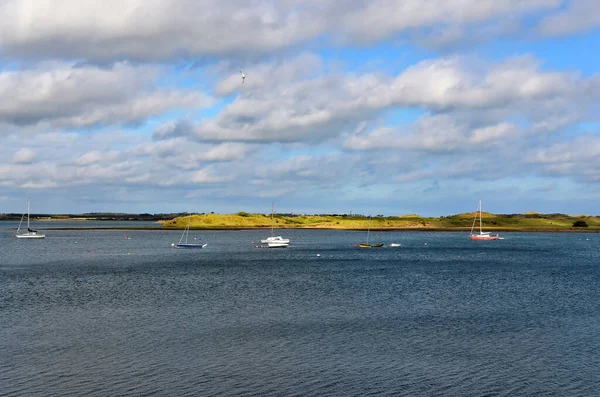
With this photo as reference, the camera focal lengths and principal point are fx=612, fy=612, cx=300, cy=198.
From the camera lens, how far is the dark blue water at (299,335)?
31.6 metres

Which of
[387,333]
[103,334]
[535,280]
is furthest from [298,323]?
[535,280]

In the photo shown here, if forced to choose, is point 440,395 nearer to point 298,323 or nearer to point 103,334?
point 298,323

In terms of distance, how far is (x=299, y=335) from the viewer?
1706 inches

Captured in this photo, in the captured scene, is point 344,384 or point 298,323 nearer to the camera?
point 344,384

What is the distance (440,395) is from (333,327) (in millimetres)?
→ 17419

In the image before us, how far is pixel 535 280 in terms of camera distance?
8262 centimetres

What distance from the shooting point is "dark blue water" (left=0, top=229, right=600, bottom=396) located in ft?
104

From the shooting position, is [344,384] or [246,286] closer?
[344,384]

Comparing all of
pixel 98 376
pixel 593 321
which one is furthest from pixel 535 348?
pixel 98 376

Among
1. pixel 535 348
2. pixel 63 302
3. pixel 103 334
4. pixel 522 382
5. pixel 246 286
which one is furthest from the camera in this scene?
pixel 246 286

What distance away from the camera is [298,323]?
158ft

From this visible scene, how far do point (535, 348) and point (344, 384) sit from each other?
15.3 metres

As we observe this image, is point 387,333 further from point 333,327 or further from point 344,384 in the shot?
point 344,384

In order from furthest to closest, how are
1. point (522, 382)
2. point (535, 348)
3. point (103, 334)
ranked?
1. point (103, 334)
2. point (535, 348)
3. point (522, 382)
